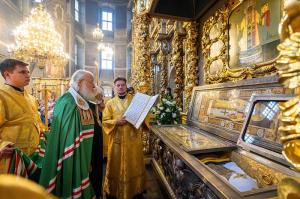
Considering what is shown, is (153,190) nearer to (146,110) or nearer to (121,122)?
(121,122)

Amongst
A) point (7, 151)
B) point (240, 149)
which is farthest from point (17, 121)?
point (240, 149)

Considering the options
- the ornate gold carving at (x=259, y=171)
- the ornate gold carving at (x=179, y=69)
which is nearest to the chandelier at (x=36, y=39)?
the ornate gold carving at (x=179, y=69)

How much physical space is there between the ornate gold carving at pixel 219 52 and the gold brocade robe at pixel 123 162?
1635mm

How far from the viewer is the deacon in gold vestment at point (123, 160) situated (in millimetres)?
2887

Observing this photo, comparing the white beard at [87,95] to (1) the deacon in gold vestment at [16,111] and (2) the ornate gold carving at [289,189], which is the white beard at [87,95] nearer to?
(1) the deacon in gold vestment at [16,111]

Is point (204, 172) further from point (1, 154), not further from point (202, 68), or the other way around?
point (202, 68)

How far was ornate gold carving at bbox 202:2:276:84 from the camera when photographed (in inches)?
103

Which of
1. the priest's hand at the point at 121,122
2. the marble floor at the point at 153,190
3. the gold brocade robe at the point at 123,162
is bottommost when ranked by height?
the marble floor at the point at 153,190

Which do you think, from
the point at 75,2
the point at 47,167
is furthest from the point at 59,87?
the point at 47,167

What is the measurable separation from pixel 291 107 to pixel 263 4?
2255mm

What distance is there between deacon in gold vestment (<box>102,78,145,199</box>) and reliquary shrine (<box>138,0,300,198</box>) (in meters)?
0.48

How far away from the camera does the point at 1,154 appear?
1.80 meters

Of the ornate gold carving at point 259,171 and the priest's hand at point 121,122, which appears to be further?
the priest's hand at point 121,122

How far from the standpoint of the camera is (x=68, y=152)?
215 centimetres
